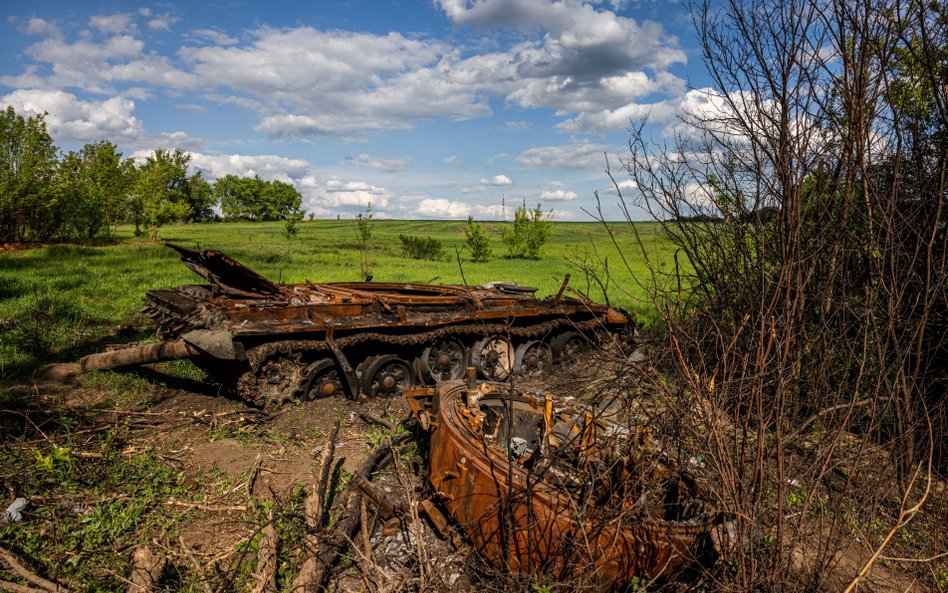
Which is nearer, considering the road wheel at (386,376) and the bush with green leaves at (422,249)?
the road wheel at (386,376)

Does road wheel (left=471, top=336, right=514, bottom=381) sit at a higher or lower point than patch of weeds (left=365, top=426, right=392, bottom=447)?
higher

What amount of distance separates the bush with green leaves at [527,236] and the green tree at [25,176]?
95.8 ft

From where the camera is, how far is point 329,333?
798 centimetres

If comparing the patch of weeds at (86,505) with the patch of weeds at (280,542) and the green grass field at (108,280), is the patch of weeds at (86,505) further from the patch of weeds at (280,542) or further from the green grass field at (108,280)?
the green grass field at (108,280)

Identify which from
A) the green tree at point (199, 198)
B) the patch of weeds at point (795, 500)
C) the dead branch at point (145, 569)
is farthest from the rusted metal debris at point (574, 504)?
the green tree at point (199, 198)

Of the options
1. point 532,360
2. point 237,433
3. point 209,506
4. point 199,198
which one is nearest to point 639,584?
point 209,506

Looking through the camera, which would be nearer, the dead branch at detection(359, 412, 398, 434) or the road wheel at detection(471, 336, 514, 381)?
the dead branch at detection(359, 412, 398, 434)

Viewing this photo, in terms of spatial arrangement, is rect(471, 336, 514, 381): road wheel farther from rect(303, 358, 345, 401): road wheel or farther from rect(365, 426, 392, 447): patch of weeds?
rect(365, 426, 392, 447): patch of weeds

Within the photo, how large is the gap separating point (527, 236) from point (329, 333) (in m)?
34.5

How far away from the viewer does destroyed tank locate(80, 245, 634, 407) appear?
745cm

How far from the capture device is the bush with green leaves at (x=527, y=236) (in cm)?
4034

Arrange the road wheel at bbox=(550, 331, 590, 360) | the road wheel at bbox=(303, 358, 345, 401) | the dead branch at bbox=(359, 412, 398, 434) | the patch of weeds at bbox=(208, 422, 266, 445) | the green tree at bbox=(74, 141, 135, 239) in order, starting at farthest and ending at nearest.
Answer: the green tree at bbox=(74, 141, 135, 239)
the road wheel at bbox=(550, 331, 590, 360)
the road wheel at bbox=(303, 358, 345, 401)
the dead branch at bbox=(359, 412, 398, 434)
the patch of weeds at bbox=(208, 422, 266, 445)

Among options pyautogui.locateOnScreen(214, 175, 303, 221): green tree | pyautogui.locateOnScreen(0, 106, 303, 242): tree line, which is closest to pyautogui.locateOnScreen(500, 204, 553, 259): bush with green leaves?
pyautogui.locateOnScreen(0, 106, 303, 242): tree line

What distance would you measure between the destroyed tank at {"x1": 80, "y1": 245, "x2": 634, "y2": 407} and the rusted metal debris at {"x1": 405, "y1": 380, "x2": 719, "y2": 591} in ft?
7.78
